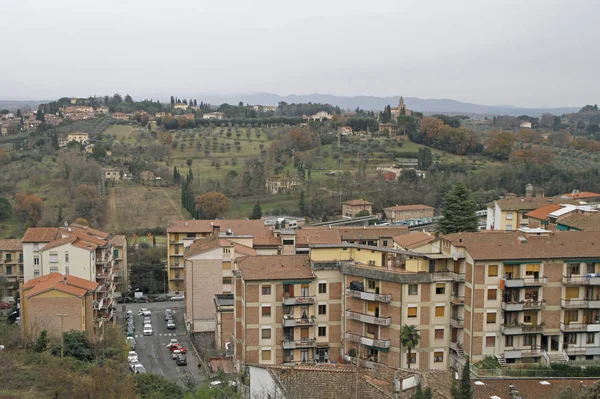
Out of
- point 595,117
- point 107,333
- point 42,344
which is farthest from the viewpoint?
point 595,117

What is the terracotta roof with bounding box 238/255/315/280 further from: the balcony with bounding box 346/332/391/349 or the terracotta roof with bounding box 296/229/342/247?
the terracotta roof with bounding box 296/229/342/247

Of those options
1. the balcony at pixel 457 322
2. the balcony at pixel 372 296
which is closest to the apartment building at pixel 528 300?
the balcony at pixel 457 322

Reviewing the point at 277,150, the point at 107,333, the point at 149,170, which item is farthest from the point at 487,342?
the point at 277,150

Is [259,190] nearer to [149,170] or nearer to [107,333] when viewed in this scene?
[149,170]

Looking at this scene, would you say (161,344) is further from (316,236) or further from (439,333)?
(439,333)

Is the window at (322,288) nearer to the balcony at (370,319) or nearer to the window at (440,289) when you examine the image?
the balcony at (370,319)

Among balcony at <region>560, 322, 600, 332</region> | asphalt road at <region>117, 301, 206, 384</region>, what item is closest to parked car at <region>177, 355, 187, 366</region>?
asphalt road at <region>117, 301, 206, 384</region>
